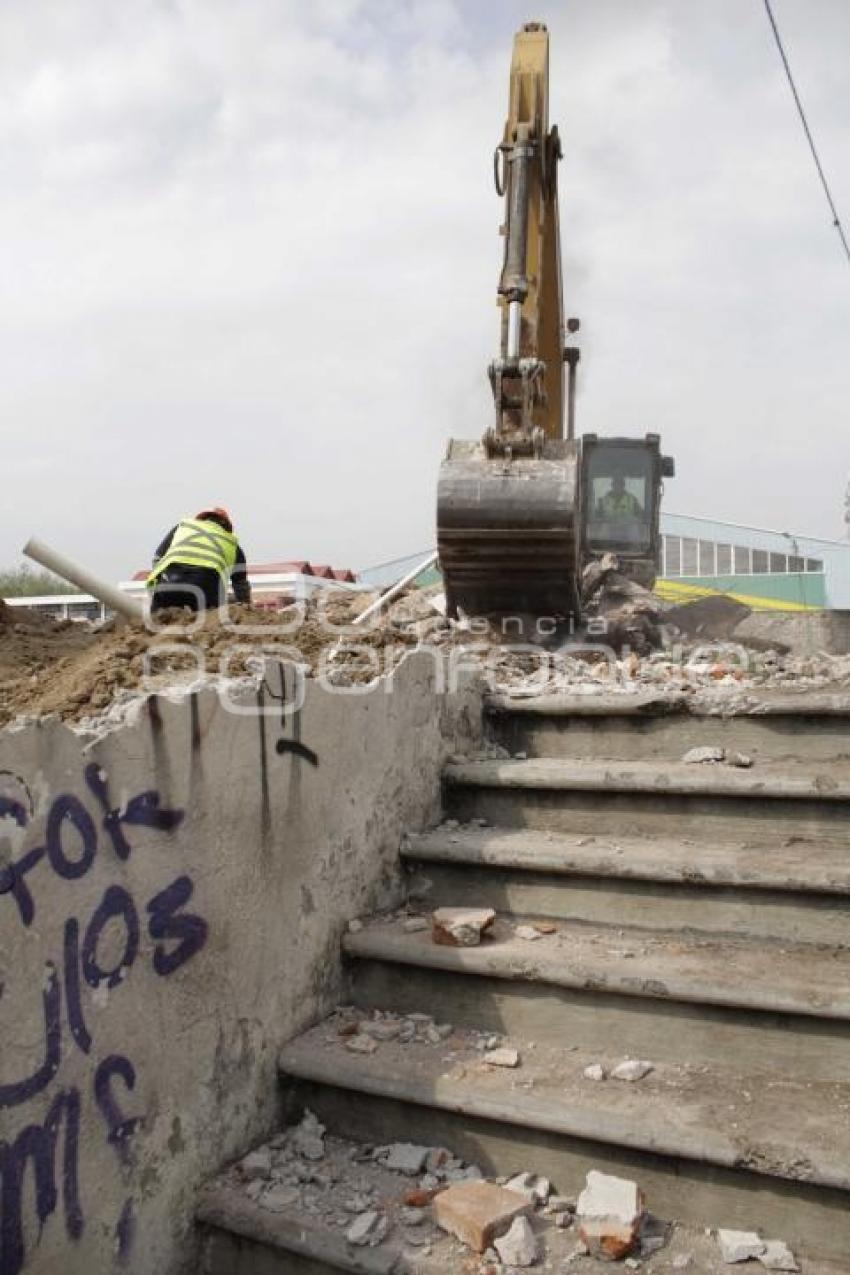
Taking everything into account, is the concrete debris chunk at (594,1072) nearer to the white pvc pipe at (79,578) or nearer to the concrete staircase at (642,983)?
the concrete staircase at (642,983)

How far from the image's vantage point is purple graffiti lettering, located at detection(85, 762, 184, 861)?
7.63ft

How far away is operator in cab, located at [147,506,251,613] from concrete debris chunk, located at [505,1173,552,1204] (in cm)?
425

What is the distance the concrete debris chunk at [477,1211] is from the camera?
91.4 inches

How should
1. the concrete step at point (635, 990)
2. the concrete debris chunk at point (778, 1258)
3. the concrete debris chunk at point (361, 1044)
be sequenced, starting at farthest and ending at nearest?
the concrete debris chunk at point (361, 1044), the concrete step at point (635, 990), the concrete debris chunk at point (778, 1258)

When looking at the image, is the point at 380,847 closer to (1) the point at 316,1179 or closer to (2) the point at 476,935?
(2) the point at 476,935

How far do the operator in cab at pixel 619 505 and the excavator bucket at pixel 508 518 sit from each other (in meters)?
4.70

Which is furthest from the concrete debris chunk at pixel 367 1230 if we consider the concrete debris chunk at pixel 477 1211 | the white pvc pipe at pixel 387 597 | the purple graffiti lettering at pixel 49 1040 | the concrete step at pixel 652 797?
the white pvc pipe at pixel 387 597

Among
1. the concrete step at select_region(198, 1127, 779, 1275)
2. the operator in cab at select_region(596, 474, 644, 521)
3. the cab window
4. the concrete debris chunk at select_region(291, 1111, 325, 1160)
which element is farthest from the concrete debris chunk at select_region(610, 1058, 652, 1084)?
the operator in cab at select_region(596, 474, 644, 521)

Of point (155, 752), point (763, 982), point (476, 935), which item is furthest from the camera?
point (476, 935)

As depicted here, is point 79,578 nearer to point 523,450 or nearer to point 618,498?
point 523,450

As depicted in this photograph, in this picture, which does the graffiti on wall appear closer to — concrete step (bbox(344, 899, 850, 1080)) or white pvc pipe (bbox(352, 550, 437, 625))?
concrete step (bbox(344, 899, 850, 1080))

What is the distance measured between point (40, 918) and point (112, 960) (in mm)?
264

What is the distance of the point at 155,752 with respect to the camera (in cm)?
251

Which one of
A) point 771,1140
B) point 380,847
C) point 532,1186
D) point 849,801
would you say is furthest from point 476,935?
point 849,801
